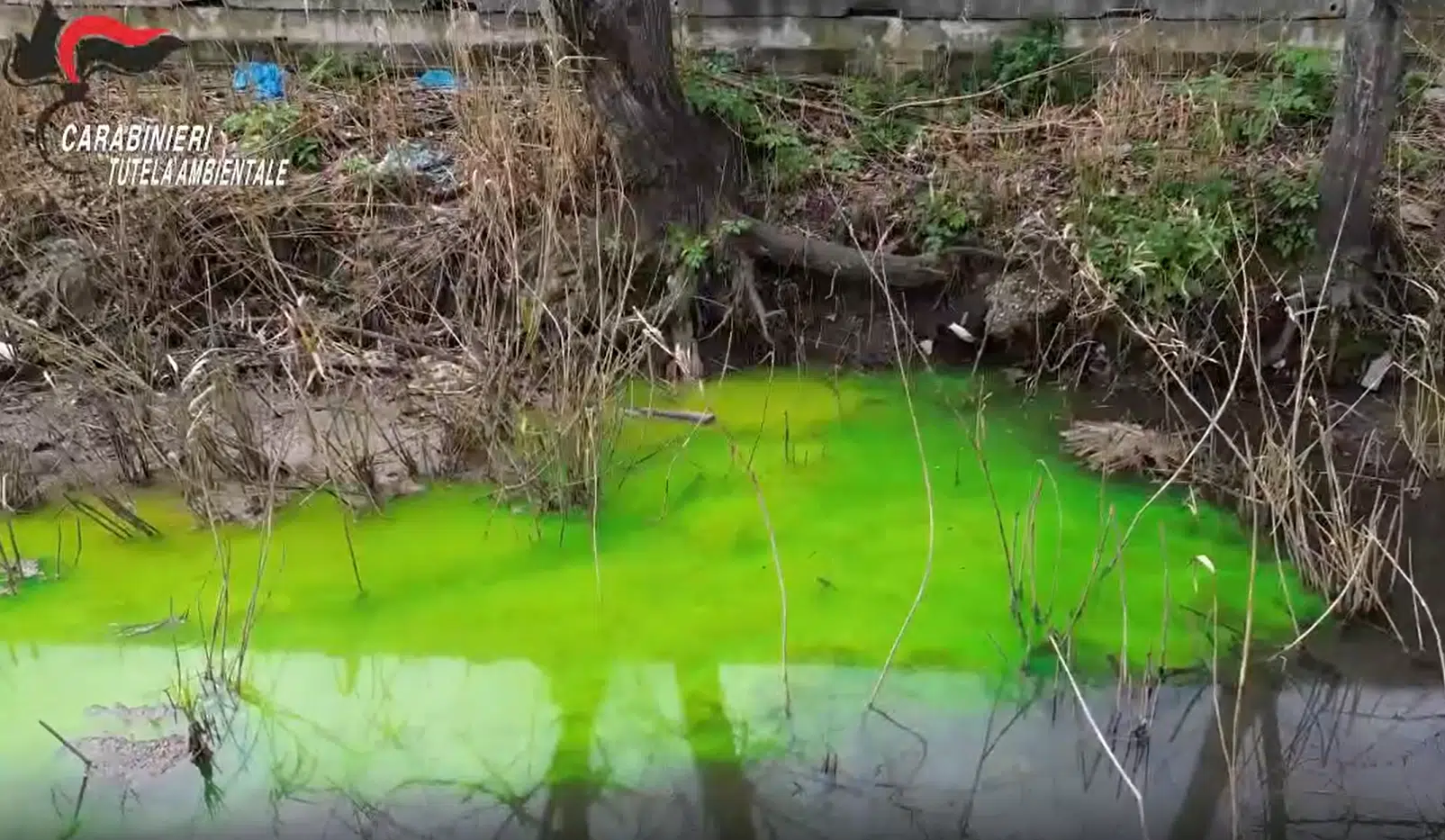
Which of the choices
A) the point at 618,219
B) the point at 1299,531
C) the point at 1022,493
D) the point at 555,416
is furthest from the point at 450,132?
the point at 1299,531

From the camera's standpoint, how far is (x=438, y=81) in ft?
14.3

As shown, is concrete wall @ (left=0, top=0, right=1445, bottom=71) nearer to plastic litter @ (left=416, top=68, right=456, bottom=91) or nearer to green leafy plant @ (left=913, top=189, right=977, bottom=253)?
plastic litter @ (left=416, top=68, right=456, bottom=91)

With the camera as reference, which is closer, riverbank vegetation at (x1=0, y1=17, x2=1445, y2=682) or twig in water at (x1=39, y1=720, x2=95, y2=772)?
twig in water at (x1=39, y1=720, x2=95, y2=772)

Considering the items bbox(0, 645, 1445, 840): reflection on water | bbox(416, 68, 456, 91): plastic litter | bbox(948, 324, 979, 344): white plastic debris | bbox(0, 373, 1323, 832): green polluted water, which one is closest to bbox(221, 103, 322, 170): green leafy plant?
bbox(416, 68, 456, 91): plastic litter

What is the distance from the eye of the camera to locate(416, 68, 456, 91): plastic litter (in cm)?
432

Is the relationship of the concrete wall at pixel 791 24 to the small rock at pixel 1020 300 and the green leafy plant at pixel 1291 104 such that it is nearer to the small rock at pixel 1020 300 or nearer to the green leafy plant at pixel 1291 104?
the green leafy plant at pixel 1291 104

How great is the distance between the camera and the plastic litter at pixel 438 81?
14.2ft

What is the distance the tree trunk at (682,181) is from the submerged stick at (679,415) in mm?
268

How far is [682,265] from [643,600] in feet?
4.66

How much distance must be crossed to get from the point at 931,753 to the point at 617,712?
0.61m

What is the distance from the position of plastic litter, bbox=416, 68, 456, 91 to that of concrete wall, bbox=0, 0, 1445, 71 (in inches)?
4.8

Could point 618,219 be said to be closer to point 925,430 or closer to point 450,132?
point 450,132

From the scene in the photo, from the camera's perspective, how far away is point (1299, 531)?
8.52 ft

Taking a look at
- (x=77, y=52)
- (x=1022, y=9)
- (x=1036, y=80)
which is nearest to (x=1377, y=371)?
(x=1036, y=80)
